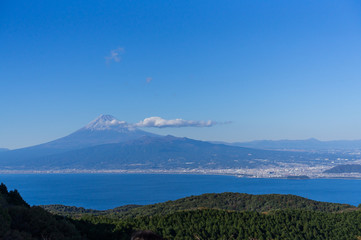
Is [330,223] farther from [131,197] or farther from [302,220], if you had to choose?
[131,197]

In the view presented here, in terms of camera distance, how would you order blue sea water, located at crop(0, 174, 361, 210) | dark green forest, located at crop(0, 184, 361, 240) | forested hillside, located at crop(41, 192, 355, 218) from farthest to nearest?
blue sea water, located at crop(0, 174, 361, 210), forested hillside, located at crop(41, 192, 355, 218), dark green forest, located at crop(0, 184, 361, 240)

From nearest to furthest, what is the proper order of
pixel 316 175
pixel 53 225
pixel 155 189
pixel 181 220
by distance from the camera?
pixel 53 225 → pixel 181 220 → pixel 155 189 → pixel 316 175

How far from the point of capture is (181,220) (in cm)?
2403

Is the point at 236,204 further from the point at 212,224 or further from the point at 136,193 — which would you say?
the point at 136,193

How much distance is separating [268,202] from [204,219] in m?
33.9

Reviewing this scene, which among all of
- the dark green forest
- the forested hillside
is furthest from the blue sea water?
the dark green forest

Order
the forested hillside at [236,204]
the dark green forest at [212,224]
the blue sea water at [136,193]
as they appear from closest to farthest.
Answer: the dark green forest at [212,224] < the forested hillside at [236,204] < the blue sea water at [136,193]

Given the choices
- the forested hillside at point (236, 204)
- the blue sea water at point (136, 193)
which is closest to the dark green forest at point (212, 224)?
the forested hillside at point (236, 204)

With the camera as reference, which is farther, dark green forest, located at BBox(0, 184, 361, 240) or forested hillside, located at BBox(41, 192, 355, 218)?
forested hillside, located at BBox(41, 192, 355, 218)

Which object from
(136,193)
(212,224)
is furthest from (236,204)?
(136,193)

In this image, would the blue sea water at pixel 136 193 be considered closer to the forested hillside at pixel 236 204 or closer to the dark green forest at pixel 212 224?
the forested hillside at pixel 236 204

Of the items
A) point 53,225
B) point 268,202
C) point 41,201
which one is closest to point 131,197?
point 41,201

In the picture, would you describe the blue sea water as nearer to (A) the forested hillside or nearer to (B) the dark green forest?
(A) the forested hillside

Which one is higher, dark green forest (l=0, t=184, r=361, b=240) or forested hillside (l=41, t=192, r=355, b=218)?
dark green forest (l=0, t=184, r=361, b=240)
